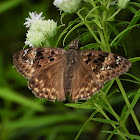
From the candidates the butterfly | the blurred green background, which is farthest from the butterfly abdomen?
the blurred green background

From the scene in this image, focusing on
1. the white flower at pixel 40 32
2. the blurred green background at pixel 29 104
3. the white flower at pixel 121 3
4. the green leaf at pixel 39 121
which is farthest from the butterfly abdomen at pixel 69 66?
the green leaf at pixel 39 121

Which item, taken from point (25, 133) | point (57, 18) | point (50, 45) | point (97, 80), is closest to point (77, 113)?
point (25, 133)

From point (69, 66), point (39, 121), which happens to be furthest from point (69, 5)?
point (39, 121)

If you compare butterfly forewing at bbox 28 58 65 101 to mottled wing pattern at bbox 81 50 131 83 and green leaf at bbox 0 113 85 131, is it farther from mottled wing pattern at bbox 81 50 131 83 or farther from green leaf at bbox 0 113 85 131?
green leaf at bbox 0 113 85 131

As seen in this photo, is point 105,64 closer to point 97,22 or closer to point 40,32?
point 97,22

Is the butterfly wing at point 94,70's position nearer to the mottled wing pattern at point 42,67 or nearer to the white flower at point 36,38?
the mottled wing pattern at point 42,67

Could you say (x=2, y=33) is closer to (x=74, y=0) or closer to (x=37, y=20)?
(x=37, y=20)
